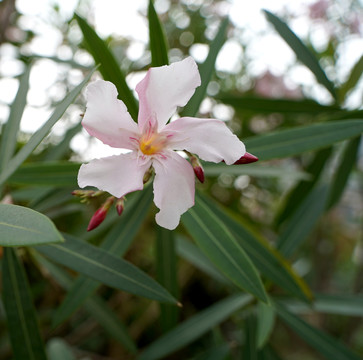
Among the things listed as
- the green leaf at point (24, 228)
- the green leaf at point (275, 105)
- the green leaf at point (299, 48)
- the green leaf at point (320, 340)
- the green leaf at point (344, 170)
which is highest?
the green leaf at point (299, 48)

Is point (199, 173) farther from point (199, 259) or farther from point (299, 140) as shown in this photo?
point (199, 259)

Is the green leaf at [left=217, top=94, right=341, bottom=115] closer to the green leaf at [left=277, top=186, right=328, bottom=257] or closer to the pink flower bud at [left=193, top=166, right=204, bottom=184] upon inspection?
the green leaf at [left=277, top=186, right=328, bottom=257]

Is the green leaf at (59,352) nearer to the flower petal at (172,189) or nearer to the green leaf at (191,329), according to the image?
the green leaf at (191,329)

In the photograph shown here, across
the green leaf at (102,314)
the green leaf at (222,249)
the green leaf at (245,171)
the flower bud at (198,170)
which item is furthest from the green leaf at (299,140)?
the green leaf at (102,314)

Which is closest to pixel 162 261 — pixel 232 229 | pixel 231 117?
pixel 232 229

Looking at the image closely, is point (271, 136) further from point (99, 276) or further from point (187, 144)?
point (99, 276)

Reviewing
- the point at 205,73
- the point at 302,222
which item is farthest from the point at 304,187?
Result: the point at 205,73
